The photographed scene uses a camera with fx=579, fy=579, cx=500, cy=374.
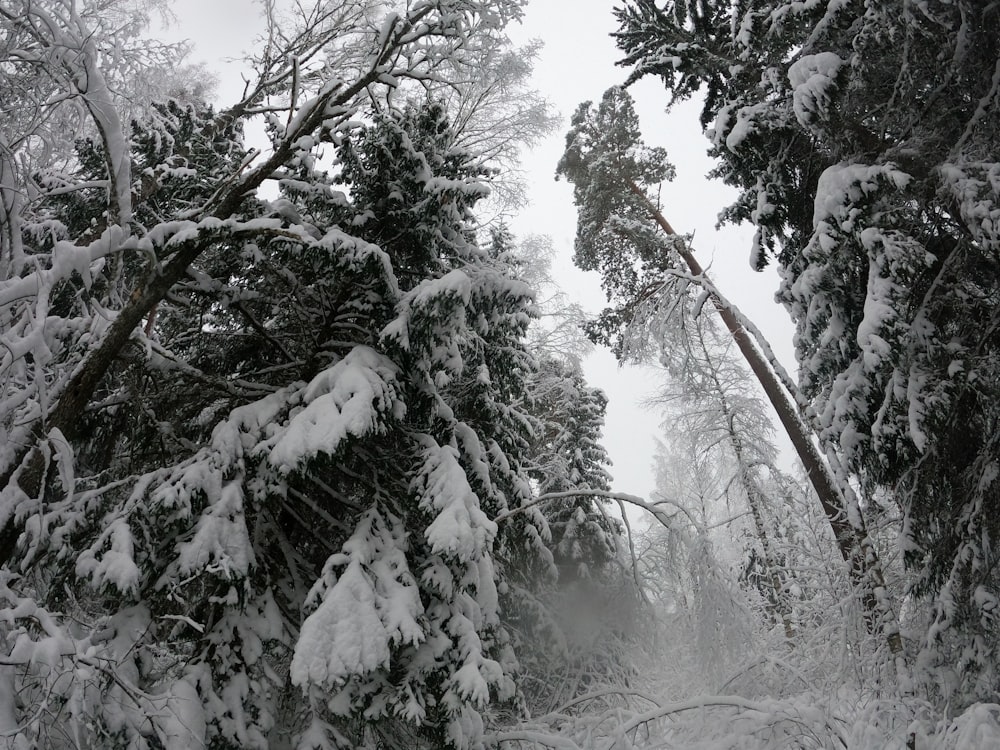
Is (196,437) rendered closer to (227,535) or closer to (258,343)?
(258,343)

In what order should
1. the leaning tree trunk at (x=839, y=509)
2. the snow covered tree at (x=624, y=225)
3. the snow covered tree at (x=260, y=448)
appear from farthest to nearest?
the snow covered tree at (x=624, y=225) < the leaning tree trunk at (x=839, y=509) < the snow covered tree at (x=260, y=448)

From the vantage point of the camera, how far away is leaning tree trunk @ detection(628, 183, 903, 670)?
606 cm

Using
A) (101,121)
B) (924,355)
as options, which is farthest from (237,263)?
(924,355)

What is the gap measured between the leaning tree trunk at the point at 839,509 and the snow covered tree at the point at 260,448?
3.92m

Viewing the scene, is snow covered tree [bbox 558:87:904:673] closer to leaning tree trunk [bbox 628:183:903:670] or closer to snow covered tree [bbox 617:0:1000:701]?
leaning tree trunk [bbox 628:183:903:670]

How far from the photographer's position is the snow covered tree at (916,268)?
14.7 ft

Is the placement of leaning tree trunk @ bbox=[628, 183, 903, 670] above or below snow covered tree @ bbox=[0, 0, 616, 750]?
above

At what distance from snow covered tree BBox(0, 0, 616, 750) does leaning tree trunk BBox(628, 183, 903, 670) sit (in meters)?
3.92

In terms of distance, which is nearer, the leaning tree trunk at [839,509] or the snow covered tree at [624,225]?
the leaning tree trunk at [839,509]

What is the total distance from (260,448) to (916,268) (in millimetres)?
5435

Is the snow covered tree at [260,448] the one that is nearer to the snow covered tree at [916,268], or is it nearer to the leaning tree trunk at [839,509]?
the snow covered tree at [916,268]

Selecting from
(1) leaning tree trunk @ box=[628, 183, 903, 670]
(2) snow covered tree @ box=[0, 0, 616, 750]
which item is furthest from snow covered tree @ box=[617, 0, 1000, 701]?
(2) snow covered tree @ box=[0, 0, 616, 750]

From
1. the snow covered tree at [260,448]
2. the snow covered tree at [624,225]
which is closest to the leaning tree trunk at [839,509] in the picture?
the snow covered tree at [624,225]

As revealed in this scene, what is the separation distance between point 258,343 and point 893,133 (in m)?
6.79
